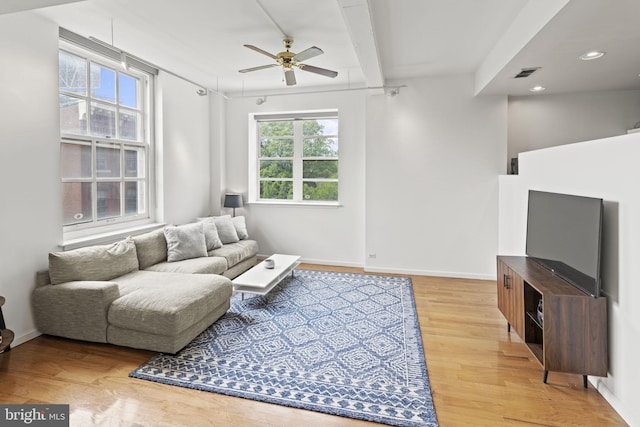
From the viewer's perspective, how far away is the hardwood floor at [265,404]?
1.98 m

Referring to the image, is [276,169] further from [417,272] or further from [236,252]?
[417,272]

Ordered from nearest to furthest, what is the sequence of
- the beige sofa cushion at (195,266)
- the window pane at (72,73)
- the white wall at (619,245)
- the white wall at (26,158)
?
the white wall at (619,245) → the white wall at (26,158) → the window pane at (72,73) → the beige sofa cushion at (195,266)

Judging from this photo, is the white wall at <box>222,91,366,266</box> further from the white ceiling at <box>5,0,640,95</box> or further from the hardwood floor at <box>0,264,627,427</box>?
the hardwood floor at <box>0,264,627,427</box>

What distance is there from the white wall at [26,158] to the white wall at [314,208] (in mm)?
2931

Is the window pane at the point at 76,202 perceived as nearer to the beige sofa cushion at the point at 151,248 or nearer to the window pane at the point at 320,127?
the beige sofa cushion at the point at 151,248

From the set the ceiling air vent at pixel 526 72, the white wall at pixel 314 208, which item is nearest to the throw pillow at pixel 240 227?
the white wall at pixel 314 208

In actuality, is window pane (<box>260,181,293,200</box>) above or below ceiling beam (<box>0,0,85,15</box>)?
below

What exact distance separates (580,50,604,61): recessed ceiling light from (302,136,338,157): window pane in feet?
10.9

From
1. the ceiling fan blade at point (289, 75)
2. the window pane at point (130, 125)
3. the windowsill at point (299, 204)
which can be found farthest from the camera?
the windowsill at point (299, 204)

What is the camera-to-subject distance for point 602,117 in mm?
4410

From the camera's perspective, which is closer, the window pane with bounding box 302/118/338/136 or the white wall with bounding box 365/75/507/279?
the white wall with bounding box 365/75/507/279

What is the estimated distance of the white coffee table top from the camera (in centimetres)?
358

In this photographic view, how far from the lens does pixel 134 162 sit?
4.46 metres

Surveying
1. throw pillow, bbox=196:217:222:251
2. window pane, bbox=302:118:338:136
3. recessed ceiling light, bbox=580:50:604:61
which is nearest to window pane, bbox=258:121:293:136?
window pane, bbox=302:118:338:136
